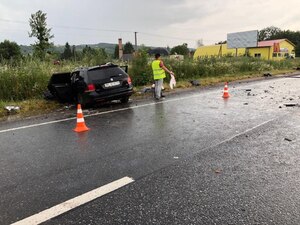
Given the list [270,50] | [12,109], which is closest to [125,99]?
[12,109]

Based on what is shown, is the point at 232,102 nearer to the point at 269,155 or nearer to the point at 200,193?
the point at 269,155

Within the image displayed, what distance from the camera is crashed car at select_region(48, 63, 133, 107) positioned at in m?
9.42

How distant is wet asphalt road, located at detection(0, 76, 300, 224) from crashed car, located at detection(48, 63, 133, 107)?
2.21m

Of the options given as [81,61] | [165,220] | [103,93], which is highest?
[81,61]

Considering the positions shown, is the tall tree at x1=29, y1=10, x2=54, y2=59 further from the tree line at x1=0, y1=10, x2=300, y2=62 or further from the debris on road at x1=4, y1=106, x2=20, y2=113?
the debris on road at x1=4, y1=106, x2=20, y2=113

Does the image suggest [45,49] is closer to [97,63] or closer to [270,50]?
[97,63]

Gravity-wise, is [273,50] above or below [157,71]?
above

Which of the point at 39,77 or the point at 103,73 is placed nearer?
the point at 103,73

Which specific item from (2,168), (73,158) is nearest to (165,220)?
(73,158)

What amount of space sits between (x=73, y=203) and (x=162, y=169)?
1423 mm

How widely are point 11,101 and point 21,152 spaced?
21.2ft

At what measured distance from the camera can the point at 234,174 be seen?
3.84 meters

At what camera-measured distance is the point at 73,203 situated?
3.12 m

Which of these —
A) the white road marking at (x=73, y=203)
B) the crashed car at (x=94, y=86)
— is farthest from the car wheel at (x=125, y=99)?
the white road marking at (x=73, y=203)
